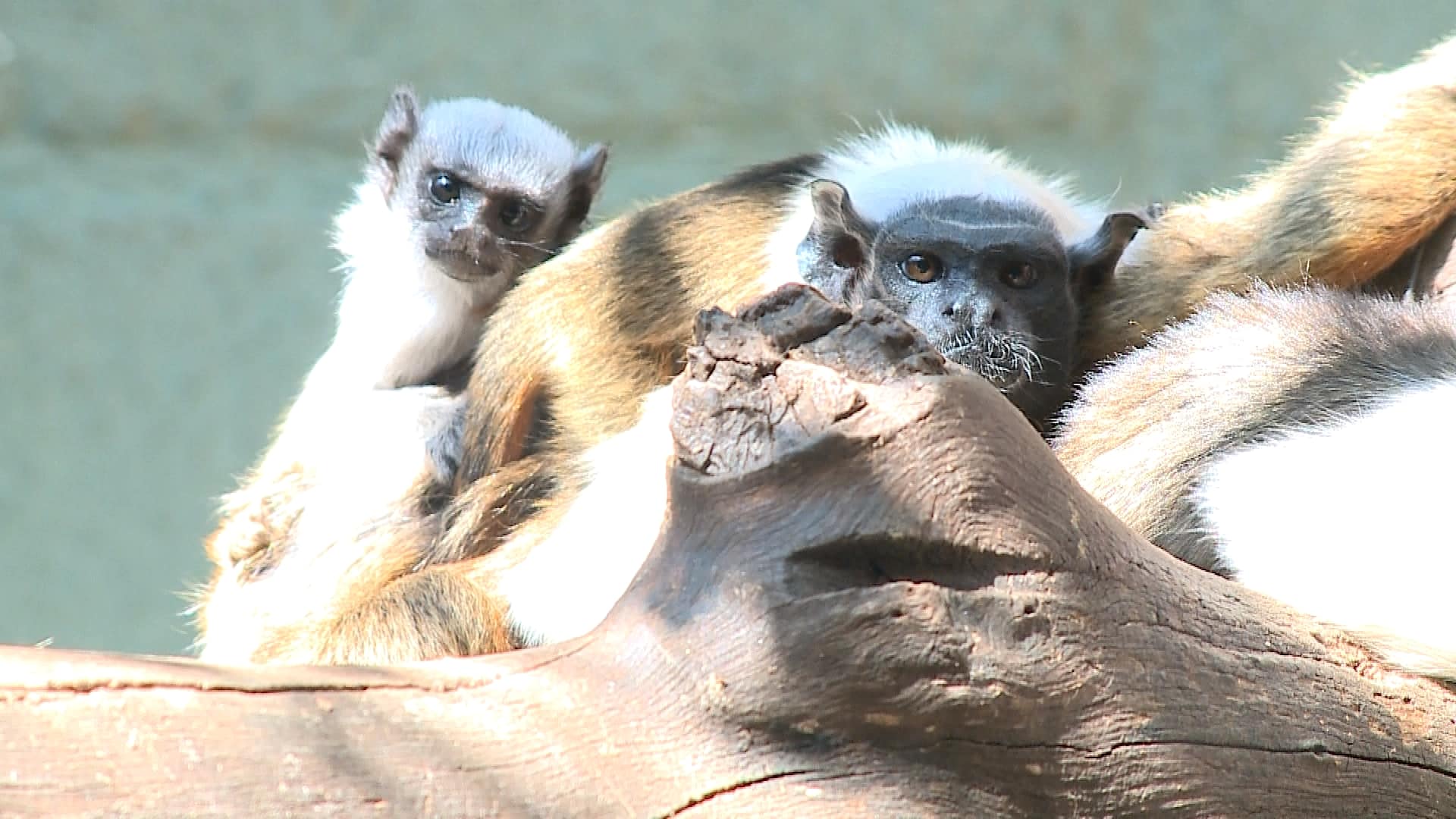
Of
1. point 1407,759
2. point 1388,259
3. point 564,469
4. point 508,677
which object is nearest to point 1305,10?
point 1388,259

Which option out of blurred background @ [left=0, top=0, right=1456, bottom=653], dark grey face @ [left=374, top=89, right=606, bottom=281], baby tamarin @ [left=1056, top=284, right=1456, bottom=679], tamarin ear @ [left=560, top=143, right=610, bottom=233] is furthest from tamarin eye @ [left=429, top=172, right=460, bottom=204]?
blurred background @ [left=0, top=0, right=1456, bottom=653]

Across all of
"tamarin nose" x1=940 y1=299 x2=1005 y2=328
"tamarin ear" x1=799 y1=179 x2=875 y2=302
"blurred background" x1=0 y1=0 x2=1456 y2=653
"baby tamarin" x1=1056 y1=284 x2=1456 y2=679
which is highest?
"blurred background" x1=0 y1=0 x2=1456 y2=653

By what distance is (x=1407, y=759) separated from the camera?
2.00m

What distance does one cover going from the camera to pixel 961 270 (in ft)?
9.99

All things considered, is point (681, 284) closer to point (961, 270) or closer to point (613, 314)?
point (613, 314)

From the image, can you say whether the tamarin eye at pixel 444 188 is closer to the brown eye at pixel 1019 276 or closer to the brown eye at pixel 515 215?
the brown eye at pixel 515 215

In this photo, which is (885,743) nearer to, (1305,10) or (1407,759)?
(1407,759)

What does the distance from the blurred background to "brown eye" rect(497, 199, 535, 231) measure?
102 inches

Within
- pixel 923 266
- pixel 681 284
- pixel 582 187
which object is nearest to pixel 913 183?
pixel 923 266

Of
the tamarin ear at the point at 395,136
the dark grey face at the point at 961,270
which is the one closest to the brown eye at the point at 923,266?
the dark grey face at the point at 961,270

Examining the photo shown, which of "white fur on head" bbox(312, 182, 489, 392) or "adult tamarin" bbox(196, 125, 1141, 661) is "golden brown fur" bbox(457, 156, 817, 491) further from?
"white fur on head" bbox(312, 182, 489, 392)

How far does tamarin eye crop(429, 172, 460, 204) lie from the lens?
3857 millimetres

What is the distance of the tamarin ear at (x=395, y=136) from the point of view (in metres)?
4.03

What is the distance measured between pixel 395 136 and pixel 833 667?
2.64 metres
